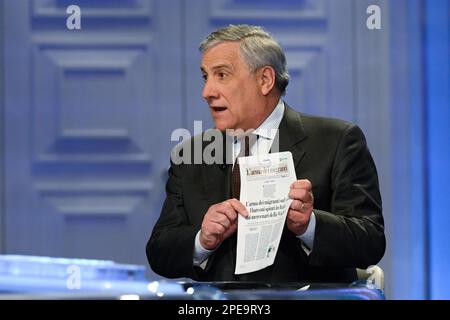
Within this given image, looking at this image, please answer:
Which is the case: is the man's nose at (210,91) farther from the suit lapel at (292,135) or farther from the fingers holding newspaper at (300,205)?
the fingers holding newspaper at (300,205)

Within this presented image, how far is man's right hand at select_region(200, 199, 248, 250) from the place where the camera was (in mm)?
2008

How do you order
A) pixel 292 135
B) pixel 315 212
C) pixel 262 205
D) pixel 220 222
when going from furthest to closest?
pixel 292 135 < pixel 315 212 < pixel 220 222 < pixel 262 205

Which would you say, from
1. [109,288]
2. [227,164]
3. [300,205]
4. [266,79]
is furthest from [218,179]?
[109,288]

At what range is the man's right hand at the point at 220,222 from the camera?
2008mm

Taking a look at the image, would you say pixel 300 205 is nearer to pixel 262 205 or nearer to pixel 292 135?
pixel 262 205

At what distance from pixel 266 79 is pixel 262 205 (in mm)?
597

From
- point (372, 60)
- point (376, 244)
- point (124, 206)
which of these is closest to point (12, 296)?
point (376, 244)

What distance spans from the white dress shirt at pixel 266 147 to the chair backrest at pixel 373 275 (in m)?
0.20

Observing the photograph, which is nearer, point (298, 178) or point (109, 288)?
point (109, 288)

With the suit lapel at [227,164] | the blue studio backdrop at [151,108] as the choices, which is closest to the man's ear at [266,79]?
the suit lapel at [227,164]

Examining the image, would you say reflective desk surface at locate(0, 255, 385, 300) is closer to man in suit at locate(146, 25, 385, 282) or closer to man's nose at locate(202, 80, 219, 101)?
man in suit at locate(146, 25, 385, 282)

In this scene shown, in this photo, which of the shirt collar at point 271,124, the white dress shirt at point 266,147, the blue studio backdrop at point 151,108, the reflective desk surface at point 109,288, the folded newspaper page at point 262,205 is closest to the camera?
the reflective desk surface at point 109,288

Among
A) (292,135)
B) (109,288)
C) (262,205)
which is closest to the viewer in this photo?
(109,288)

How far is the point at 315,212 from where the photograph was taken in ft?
7.18
